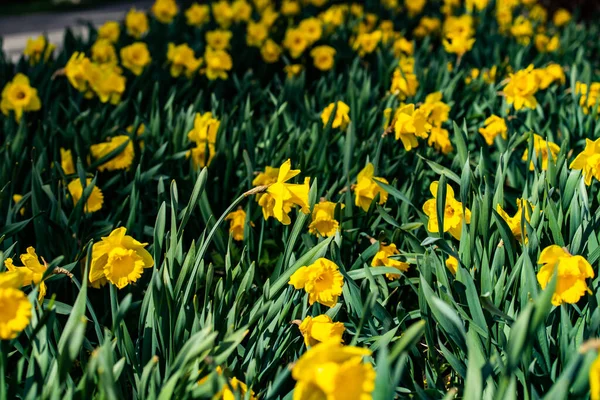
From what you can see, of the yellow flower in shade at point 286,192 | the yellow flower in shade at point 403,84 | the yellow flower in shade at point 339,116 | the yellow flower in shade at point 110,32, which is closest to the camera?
the yellow flower in shade at point 286,192

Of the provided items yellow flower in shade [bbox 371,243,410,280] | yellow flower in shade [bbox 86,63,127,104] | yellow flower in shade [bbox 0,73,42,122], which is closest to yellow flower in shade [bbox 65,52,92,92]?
yellow flower in shade [bbox 86,63,127,104]

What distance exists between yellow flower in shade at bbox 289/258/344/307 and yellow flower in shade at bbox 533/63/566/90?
4.69ft

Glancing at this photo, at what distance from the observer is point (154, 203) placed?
2.39m

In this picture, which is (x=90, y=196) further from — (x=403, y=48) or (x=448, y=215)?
(x=403, y=48)

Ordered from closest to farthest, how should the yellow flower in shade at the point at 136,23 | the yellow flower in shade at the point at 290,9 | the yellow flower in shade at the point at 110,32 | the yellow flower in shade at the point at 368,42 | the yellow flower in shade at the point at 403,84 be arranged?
1. the yellow flower in shade at the point at 403,84
2. the yellow flower in shade at the point at 368,42
3. the yellow flower in shade at the point at 110,32
4. the yellow flower in shade at the point at 136,23
5. the yellow flower in shade at the point at 290,9

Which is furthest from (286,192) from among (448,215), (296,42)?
(296,42)

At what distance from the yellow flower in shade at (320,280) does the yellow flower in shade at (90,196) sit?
0.92 m

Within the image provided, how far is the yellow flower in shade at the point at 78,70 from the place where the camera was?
→ 283cm

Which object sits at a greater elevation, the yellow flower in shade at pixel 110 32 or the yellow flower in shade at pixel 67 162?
the yellow flower in shade at pixel 110 32

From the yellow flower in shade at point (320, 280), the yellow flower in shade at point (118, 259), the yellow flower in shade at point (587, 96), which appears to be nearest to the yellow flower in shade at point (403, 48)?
the yellow flower in shade at point (587, 96)

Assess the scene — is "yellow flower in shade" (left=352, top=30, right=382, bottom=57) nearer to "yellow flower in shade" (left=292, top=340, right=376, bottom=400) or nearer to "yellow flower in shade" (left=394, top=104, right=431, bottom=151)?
"yellow flower in shade" (left=394, top=104, right=431, bottom=151)

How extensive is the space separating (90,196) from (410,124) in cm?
111

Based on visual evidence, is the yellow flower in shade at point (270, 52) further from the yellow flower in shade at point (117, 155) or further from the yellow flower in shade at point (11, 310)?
the yellow flower in shade at point (11, 310)

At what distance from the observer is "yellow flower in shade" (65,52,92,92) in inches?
111
